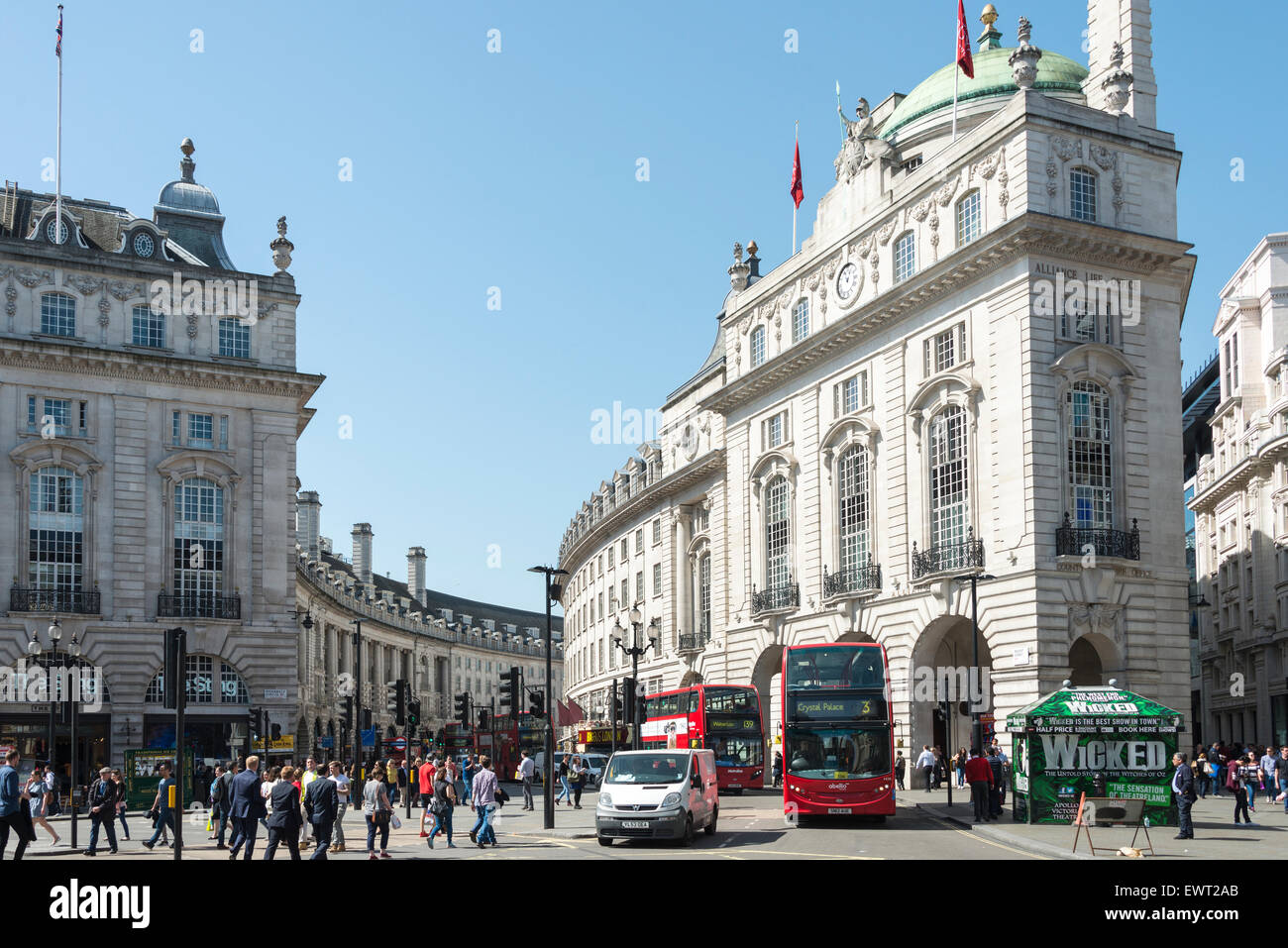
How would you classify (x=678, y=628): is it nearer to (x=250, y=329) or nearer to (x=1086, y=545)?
(x=250, y=329)

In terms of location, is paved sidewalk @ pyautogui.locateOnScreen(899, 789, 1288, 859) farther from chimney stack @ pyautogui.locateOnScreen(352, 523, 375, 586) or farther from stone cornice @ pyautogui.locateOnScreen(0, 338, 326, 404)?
chimney stack @ pyautogui.locateOnScreen(352, 523, 375, 586)

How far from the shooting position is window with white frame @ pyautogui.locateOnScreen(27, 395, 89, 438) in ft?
181

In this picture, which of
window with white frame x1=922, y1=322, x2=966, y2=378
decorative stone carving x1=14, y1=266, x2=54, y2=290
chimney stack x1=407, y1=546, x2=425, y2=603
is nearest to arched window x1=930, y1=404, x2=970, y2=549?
window with white frame x1=922, y1=322, x2=966, y2=378

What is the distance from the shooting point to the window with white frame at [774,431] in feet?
187

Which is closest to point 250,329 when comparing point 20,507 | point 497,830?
point 20,507

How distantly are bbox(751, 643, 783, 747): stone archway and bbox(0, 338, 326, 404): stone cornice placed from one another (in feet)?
73.3

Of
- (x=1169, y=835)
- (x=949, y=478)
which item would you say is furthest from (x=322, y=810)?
(x=949, y=478)

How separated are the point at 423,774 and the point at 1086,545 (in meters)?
20.6

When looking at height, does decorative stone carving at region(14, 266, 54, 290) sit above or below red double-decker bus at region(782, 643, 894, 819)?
above

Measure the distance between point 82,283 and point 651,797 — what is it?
40.1 metres

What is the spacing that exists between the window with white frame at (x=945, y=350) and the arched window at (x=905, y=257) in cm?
270

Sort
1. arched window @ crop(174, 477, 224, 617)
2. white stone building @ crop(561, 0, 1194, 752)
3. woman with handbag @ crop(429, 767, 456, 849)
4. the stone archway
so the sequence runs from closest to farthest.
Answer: woman with handbag @ crop(429, 767, 456, 849)
white stone building @ crop(561, 0, 1194, 752)
the stone archway
arched window @ crop(174, 477, 224, 617)

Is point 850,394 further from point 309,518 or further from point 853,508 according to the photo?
point 309,518

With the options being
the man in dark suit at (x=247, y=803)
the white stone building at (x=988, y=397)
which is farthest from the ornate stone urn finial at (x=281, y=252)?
the man in dark suit at (x=247, y=803)
